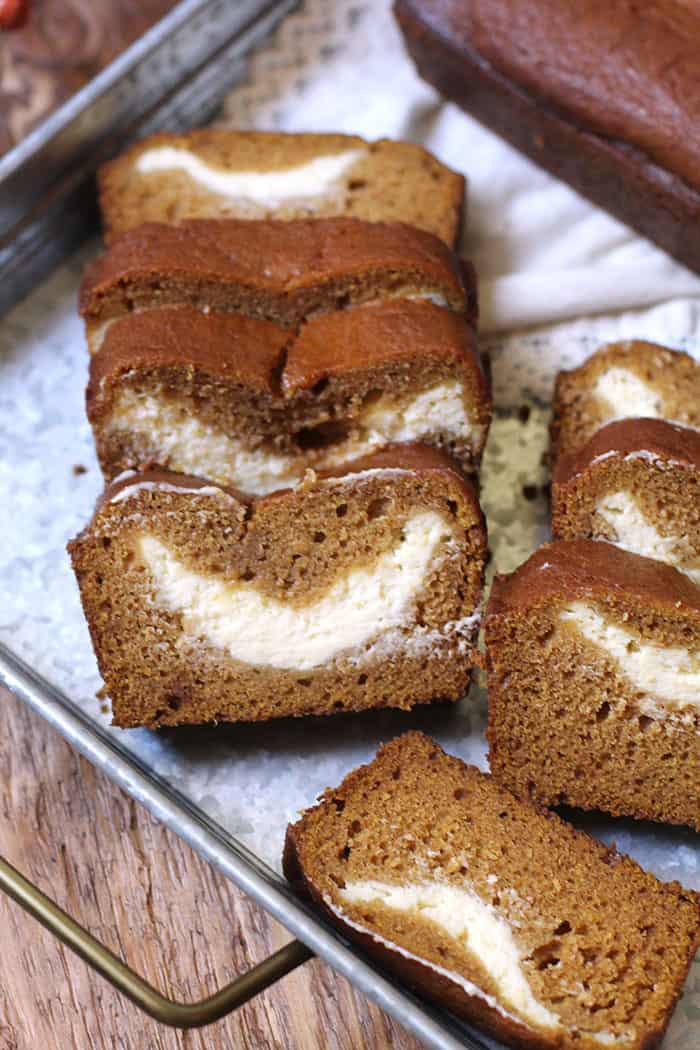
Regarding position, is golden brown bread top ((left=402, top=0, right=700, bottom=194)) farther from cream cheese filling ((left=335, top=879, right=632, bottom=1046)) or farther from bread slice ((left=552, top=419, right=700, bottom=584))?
cream cheese filling ((left=335, top=879, right=632, bottom=1046))

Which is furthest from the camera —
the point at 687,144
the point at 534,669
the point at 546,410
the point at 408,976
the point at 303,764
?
the point at 546,410

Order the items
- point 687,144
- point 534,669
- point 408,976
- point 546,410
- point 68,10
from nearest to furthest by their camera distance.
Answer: point 408,976, point 534,669, point 687,144, point 546,410, point 68,10

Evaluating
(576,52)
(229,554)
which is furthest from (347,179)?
(229,554)

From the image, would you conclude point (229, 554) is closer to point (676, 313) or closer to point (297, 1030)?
point (297, 1030)

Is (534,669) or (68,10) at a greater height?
(68,10)

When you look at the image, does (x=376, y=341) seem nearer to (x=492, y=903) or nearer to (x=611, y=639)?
(x=611, y=639)

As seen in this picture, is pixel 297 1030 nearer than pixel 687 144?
Yes

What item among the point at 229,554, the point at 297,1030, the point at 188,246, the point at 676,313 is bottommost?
the point at 297,1030
